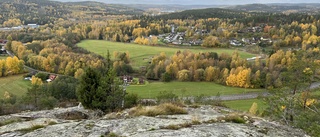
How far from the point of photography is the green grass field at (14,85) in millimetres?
53750

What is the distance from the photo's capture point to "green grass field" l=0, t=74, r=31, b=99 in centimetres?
5375

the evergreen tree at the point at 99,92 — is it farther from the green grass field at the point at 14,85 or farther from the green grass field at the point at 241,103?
the green grass field at the point at 14,85

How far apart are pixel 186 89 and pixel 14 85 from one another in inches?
1491

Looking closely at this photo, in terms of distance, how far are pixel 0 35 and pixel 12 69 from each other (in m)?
73.3

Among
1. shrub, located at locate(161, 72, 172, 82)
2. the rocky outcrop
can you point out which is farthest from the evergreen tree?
shrub, located at locate(161, 72, 172, 82)

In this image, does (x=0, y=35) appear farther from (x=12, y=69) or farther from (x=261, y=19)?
(x=261, y=19)

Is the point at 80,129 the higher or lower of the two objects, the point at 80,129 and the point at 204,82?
the higher

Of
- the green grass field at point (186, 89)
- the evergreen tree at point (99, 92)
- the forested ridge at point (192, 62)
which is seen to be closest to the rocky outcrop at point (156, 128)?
the forested ridge at point (192, 62)

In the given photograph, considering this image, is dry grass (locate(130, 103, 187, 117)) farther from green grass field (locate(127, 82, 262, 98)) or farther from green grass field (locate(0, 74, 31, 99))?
green grass field (locate(0, 74, 31, 99))

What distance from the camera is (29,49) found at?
3676 inches

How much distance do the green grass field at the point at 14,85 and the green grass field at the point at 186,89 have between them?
21.8m

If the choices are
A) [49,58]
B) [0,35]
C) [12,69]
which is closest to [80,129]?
[12,69]

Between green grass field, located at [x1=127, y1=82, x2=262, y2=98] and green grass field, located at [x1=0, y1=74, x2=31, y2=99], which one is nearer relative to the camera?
green grass field, located at [x1=0, y1=74, x2=31, y2=99]

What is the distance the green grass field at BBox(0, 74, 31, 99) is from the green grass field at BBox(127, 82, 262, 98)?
71.6 ft
